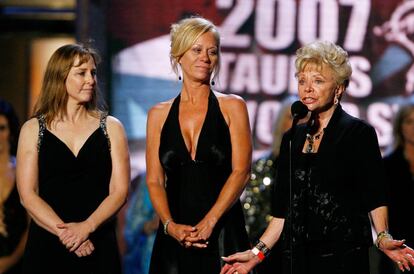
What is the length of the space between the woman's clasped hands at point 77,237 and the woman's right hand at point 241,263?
0.74 meters

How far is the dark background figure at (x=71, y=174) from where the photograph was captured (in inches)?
195

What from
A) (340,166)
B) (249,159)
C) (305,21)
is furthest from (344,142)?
(305,21)

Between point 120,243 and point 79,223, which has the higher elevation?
point 79,223

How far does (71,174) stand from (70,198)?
4.7 inches

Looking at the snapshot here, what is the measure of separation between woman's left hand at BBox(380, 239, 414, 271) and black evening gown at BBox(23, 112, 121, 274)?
1416 mm

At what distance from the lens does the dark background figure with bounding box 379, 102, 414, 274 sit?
6.37 meters

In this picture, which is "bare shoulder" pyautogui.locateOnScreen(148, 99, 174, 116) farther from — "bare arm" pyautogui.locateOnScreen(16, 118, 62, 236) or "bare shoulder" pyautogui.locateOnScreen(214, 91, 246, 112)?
"bare arm" pyautogui.locateOnScreen(16, 118, 62, 236)

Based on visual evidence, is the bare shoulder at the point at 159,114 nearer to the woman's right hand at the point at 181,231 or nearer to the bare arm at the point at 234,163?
the bare arm at the point at 234,163

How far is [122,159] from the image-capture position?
506cm

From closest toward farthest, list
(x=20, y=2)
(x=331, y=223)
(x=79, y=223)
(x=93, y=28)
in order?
(x=331, y=223), (x=79, y=223), (x=93, y=28), (x=20, y=2)

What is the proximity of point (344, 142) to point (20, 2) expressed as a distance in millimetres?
5524

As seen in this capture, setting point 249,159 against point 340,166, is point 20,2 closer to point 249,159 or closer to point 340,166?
point 249,159

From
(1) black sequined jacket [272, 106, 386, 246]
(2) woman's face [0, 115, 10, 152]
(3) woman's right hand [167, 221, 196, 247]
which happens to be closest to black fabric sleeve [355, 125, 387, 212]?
(1) black sequined jacket [272, 106, 386, 246]

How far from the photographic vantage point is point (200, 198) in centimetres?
498
